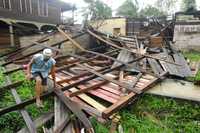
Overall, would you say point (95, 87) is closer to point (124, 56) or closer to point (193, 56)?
point (124, 56)

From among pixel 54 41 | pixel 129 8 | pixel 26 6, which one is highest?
pixel 129 8

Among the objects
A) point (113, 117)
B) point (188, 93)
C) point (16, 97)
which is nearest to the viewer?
point (113, 117)

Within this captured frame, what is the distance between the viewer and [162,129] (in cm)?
400

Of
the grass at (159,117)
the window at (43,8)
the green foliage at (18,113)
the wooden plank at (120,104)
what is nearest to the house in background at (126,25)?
the window at (43,8)

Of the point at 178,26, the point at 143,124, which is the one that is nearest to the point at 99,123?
the point at 143,124

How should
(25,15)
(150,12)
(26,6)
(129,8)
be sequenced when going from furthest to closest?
1. (129,8)
2. (150,12)
3. (26,6)
4. (25,15)

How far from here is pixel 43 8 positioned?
15500mm

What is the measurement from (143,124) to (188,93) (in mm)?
1538

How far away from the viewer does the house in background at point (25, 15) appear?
39.3 ft

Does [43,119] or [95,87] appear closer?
[43,119]

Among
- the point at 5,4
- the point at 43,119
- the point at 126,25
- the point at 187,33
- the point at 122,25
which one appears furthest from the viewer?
the point at 122,25

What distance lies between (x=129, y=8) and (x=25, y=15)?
66.2ft

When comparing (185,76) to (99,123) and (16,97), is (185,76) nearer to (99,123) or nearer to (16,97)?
(99,123)

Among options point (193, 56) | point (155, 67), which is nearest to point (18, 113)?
point (155, 67)
